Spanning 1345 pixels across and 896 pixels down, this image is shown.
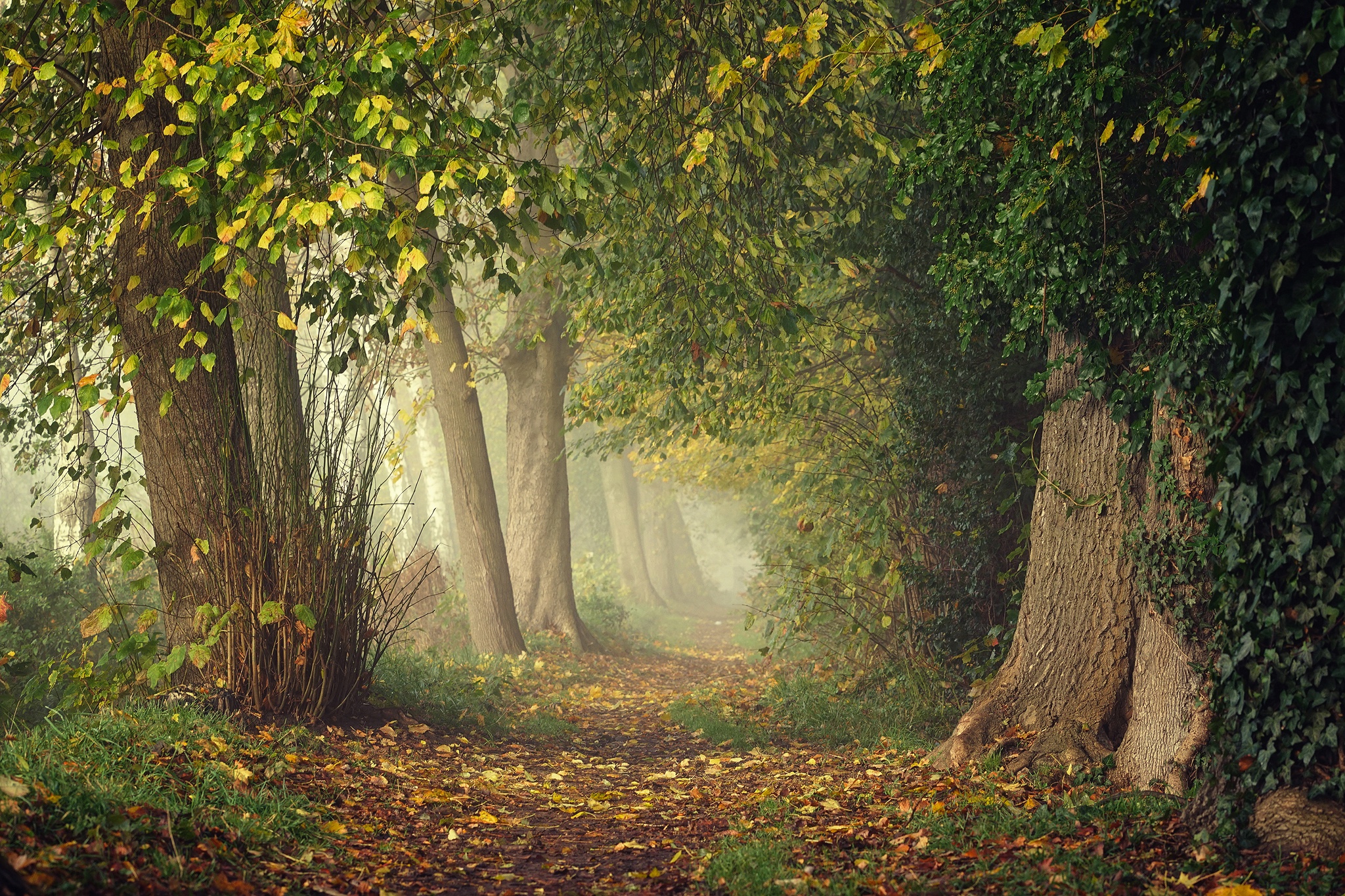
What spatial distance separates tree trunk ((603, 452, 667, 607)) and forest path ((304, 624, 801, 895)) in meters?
18.0

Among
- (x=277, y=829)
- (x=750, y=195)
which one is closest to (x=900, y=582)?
(x=750, y=195)

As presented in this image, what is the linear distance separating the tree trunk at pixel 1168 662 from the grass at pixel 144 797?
423 cm

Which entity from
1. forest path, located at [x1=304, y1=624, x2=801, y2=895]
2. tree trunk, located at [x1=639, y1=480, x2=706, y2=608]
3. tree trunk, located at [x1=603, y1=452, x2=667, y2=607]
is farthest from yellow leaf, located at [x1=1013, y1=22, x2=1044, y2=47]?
tree trunk, located at [x1=639, y1=480, x2=706, y2=608]

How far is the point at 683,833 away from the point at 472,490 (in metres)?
8.23

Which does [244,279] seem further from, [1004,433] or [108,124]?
[1004,433]

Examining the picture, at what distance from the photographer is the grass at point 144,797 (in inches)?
136

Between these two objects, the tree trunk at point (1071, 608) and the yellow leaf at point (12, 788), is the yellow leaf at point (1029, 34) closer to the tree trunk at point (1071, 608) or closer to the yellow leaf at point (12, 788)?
the tree trunk at point (1071, 608)

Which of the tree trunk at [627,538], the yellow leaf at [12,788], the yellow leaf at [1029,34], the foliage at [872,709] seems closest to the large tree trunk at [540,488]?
the foliage at [872,709]

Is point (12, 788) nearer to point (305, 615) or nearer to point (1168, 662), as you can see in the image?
point (305, 615)

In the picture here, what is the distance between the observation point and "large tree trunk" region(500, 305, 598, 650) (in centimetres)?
1494

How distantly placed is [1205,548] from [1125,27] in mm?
2495

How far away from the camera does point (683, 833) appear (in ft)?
17.1

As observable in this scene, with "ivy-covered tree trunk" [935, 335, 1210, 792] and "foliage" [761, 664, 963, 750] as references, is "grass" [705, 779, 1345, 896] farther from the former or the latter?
"foliage" [761, 664, 963, 750]

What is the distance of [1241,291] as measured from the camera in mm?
3898
